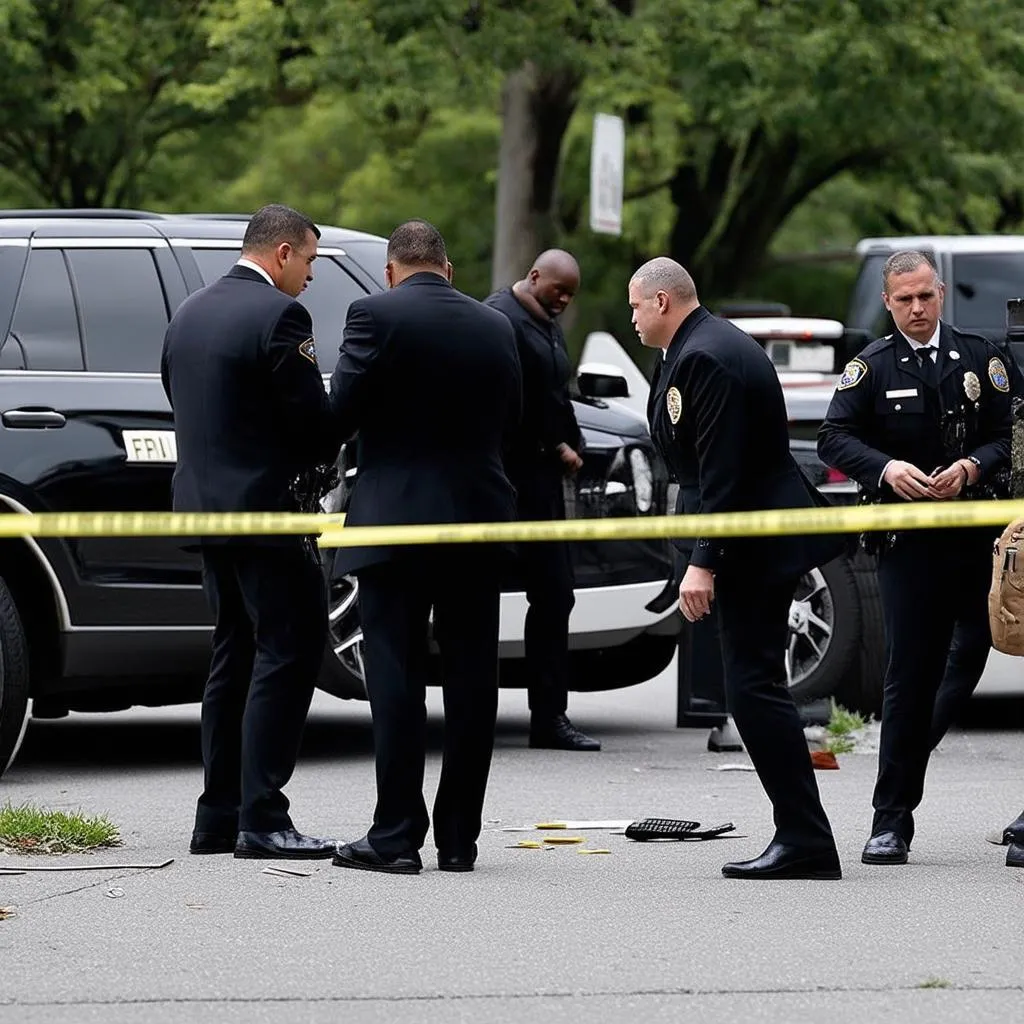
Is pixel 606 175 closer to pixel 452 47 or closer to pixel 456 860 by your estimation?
pixel 452 47

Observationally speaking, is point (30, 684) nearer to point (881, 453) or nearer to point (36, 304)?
point (36, 304)

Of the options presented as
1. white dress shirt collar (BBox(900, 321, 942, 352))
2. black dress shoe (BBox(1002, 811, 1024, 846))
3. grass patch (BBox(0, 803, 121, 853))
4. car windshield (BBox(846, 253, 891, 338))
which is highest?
white dress shirt collar (BBox(900, 321, 942, 352))

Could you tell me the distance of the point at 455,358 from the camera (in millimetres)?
6648

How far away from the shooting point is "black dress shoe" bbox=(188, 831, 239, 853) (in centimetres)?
702

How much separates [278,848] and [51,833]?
2.31 feet

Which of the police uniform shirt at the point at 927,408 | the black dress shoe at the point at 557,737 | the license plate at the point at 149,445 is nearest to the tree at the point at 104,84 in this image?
the black dress shoe at the point at 557,737

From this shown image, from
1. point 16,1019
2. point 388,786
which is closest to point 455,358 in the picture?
point 388,786

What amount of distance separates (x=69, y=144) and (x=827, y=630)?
16.2 metres

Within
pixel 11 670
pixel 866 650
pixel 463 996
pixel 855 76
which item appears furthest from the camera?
pixel 855 76

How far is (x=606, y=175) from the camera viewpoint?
19281 mm

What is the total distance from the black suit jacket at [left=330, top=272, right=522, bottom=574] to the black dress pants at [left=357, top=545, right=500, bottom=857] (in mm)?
134

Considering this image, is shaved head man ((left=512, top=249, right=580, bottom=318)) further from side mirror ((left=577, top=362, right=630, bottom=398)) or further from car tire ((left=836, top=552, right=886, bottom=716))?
car tire ((left=836, top=552, right=886, bottom=716))

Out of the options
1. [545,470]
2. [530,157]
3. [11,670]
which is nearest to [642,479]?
[545,470]

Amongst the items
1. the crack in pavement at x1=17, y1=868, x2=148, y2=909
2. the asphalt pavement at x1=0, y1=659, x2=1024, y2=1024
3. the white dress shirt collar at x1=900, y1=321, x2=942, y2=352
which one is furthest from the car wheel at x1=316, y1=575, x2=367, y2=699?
the white dress shirt collar at x1=900, y1=321, x2=942, y2=352
